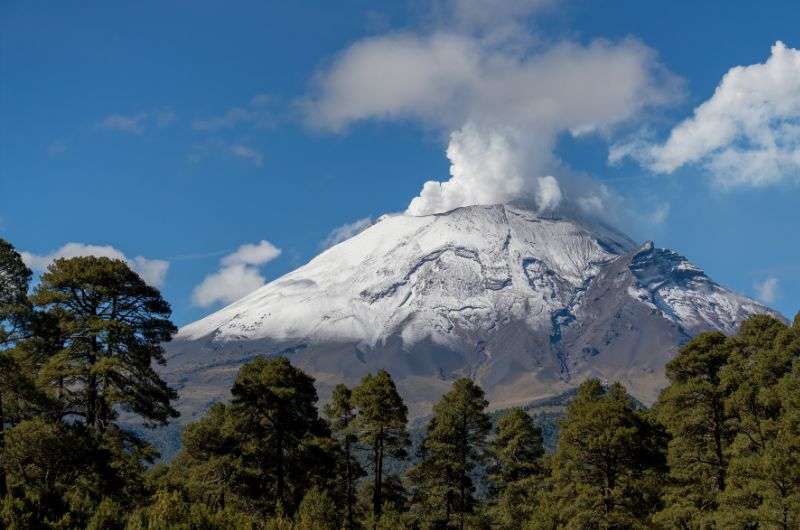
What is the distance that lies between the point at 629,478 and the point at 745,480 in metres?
8.51

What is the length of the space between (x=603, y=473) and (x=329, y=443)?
16.6 m

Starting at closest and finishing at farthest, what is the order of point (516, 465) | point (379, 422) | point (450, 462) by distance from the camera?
1. point (379, 422)
2. point (450, 462)
3. point (516, 465)

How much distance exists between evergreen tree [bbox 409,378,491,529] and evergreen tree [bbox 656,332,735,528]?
13081 millimetres

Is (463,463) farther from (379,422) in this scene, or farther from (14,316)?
(14,316)

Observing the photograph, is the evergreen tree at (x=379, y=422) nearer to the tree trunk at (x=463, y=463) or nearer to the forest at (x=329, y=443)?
the forest at (x=329, y=443)

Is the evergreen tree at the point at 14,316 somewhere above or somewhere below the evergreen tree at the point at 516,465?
above

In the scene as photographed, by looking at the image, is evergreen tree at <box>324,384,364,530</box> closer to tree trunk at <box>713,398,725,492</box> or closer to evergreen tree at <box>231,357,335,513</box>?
evergreen tree at <box>231,357,335,513</box>

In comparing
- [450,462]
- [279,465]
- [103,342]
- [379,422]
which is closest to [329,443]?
[279,465]

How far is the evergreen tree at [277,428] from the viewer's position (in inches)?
1794

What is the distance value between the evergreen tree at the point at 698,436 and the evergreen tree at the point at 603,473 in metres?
1.82

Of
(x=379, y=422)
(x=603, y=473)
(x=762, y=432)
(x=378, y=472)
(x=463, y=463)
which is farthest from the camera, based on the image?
(x=463, y=463)

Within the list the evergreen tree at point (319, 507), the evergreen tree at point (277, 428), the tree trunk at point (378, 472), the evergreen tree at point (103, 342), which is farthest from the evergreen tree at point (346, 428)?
the evergreen tree at point (103, 342)

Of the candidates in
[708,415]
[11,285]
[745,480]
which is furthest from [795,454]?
[11,285]

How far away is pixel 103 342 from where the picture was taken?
34.8 m
